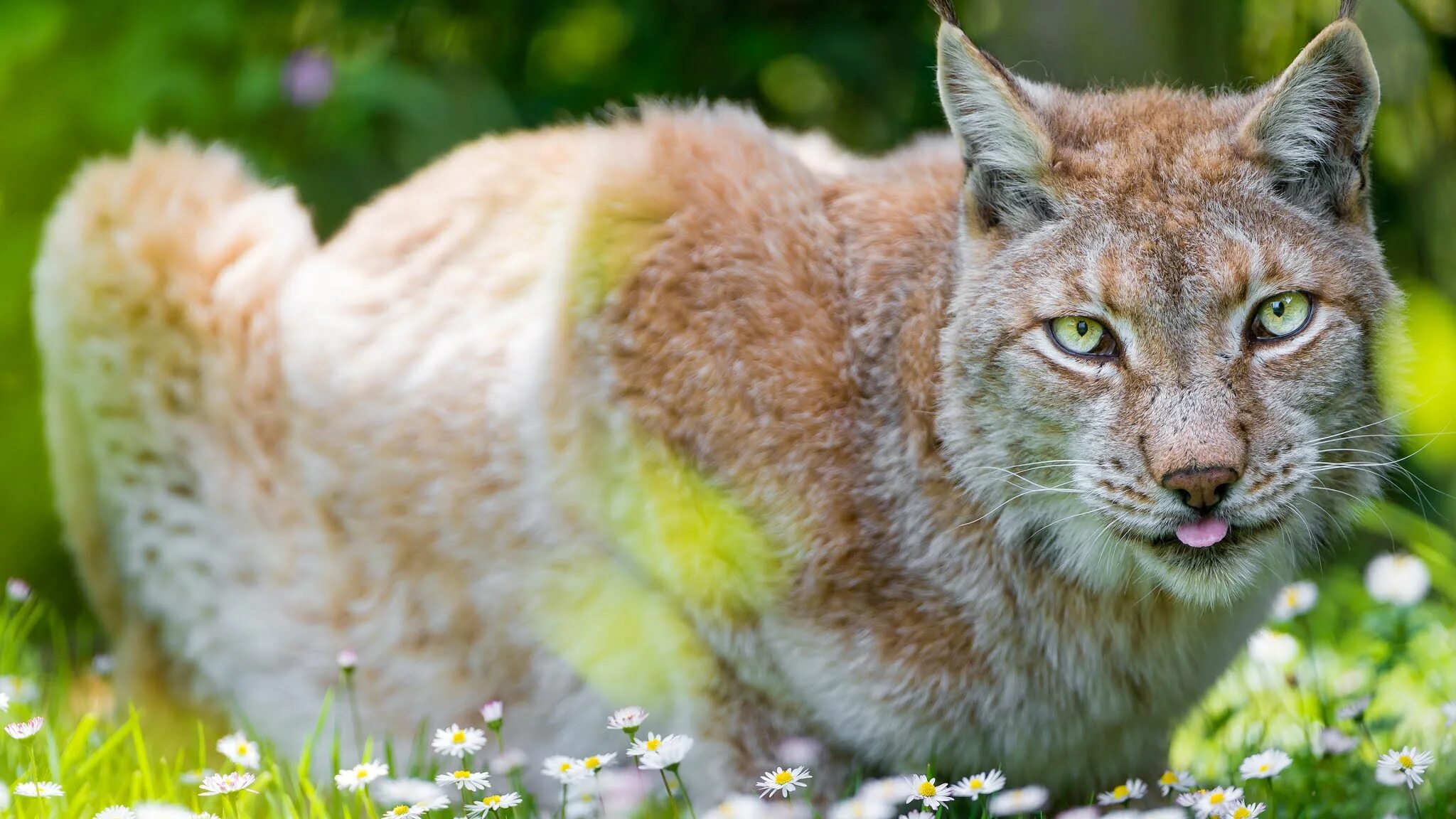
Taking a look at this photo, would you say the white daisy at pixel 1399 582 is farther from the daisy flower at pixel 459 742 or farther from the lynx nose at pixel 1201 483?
the daisy flower at pixel 459 742

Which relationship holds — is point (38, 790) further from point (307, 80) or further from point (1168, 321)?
point (307, 80)

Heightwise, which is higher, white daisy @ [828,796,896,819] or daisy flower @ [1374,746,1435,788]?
white daisy @ [828,796,896,819]

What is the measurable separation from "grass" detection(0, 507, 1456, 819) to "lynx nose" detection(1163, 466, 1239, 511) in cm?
73

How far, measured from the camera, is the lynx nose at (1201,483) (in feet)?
8.09

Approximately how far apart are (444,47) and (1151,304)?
11.8 feet

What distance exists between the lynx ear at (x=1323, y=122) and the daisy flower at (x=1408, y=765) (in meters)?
1.01

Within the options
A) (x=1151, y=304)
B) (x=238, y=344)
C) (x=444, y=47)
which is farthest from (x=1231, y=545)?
(x=444, y=47)

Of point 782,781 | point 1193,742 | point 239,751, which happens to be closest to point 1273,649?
point 1193,742

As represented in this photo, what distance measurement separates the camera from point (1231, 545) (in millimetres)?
2613

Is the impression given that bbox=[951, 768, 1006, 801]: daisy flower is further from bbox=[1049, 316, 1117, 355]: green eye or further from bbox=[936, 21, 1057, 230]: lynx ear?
bbox=[936, 21, 1057, 230]: lynx ear

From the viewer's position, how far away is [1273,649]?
388cm

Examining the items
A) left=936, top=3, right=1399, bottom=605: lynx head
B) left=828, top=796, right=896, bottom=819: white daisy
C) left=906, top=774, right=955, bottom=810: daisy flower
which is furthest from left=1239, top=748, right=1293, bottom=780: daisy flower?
left=828, top=796, right=896, bottom=819: white daisy

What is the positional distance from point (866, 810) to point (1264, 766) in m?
0.80

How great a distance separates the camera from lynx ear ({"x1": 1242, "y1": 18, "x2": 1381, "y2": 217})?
2.63 meters
